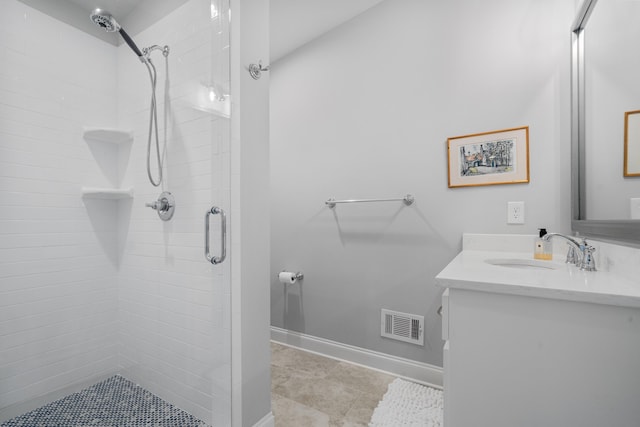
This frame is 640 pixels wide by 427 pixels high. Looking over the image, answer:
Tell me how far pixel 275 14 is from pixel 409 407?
2586mm

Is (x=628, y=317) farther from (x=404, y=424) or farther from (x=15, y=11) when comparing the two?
(x=15, y=11)

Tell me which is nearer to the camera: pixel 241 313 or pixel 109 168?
pixel 241 313

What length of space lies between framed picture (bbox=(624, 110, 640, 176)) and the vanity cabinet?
49 centimetres

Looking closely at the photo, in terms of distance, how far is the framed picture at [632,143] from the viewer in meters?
0.86

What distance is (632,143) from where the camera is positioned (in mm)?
890

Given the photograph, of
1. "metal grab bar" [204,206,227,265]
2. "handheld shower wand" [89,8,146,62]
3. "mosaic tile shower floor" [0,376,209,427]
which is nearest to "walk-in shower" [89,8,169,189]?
"handheld shower wand" [89,8,146,62]

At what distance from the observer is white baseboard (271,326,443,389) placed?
1.69 metres

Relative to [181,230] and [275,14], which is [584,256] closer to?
[181,230]

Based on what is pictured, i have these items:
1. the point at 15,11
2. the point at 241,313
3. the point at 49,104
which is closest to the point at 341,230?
the point at 241,313

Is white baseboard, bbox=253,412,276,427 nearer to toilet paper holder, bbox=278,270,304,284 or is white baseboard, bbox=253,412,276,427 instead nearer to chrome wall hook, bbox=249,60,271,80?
toilet paper holder, bbox=278,270,304,284

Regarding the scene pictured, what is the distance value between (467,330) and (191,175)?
1.31m

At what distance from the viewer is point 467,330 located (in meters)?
0.84

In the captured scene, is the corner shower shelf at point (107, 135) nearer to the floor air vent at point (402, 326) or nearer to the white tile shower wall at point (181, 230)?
the white tile shower wall at point (181, 230)

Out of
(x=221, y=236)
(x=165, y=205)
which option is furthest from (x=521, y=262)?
(x=165, y=205)
